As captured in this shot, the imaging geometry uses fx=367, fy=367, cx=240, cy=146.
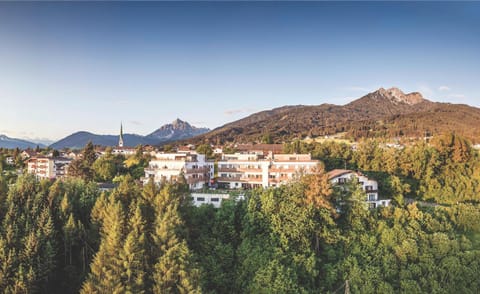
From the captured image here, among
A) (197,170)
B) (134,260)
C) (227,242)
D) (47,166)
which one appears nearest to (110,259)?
(134,260)

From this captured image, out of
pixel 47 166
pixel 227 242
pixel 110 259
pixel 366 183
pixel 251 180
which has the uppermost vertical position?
pixel 47 166

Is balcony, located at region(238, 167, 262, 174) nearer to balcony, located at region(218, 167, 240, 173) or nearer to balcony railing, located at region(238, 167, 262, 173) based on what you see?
balcony railing, located at region(238, 167, 262, 173)

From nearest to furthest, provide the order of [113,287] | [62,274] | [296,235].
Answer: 1. [113,287]
2. [62,274]
3. [296,235]

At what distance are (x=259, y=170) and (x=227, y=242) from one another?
14702 mm

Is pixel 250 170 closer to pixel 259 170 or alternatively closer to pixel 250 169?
pixel 250 169

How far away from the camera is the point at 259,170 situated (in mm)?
43594

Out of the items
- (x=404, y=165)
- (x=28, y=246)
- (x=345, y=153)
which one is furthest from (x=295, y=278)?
(x=345, y=153)

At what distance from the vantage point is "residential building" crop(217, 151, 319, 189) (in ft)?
138

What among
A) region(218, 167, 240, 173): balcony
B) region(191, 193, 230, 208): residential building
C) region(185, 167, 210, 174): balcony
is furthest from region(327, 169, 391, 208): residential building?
region(185, 167, 210, 174): balcony

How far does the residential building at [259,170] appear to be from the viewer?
4216cm

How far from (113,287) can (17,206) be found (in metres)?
10.5

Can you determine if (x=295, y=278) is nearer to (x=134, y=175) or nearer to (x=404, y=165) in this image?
(x=404, y=165)

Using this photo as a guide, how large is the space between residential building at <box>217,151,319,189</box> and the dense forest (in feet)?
29.4

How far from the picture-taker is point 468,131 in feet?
291
